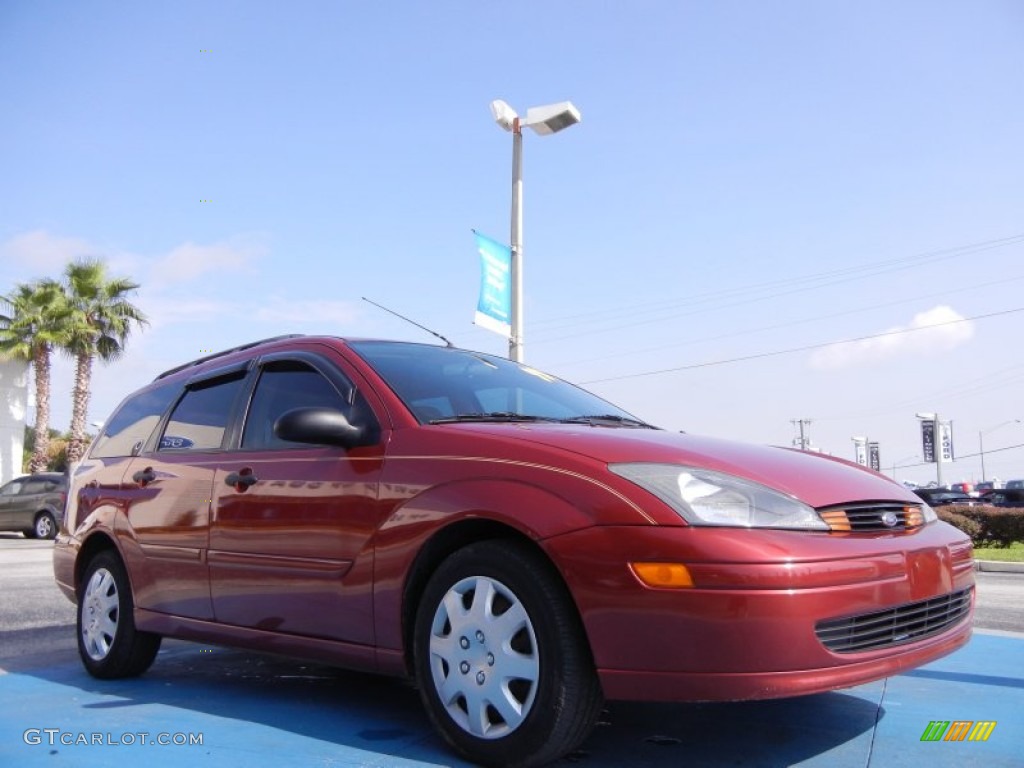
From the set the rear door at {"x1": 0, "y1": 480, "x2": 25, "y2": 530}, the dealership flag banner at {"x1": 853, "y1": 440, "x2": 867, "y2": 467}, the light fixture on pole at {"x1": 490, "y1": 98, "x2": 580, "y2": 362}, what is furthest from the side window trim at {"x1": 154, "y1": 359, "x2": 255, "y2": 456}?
the dealership flag banner at {"x1": 853, "y1": 440, "x2": 867, "y2": 467}

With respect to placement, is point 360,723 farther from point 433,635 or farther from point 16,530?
point 16,530

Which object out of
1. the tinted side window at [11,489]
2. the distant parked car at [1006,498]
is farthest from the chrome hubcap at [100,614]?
the distant parked car at [1006,498]

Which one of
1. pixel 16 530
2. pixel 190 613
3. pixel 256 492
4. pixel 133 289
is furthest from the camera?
pixel 133 289

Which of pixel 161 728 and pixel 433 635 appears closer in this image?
pixel 433 635

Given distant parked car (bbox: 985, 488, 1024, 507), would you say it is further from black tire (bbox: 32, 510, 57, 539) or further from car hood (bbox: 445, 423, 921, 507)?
car hood (bbox: 445, 423, 921, 507)

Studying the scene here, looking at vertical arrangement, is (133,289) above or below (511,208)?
above

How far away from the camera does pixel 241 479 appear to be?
4059 mm

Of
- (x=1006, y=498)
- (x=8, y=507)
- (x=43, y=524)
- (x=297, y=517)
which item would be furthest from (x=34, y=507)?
(x=1006, y=498)

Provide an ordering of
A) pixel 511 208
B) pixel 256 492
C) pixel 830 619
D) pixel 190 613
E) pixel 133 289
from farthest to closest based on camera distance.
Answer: pixel 133 289, pixel 511 208, pixel 190 613, pixel 256 492, pixel 830 619

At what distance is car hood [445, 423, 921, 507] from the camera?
120 inches

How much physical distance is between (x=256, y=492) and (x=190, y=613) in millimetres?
787

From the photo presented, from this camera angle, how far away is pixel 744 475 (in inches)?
119

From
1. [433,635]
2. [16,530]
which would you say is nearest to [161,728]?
[433,635]

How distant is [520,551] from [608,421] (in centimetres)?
126
